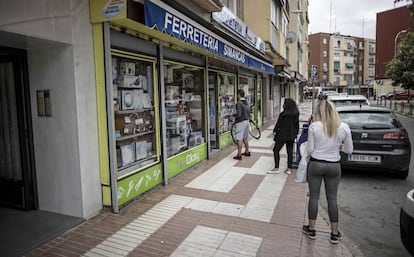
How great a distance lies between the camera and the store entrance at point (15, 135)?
4.23 m

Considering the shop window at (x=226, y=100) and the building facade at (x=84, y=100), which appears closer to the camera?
the building facade at (x=84, y=100)

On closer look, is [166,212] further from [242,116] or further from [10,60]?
[242,116]

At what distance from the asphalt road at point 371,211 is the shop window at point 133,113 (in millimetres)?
3233

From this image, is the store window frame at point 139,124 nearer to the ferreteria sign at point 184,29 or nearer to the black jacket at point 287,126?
the ferreteria sign at point 184,29

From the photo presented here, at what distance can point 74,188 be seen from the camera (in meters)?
4.11

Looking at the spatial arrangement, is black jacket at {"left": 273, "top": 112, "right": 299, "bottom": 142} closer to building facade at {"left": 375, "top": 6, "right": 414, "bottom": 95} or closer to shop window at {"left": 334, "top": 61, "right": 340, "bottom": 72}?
building facade at {"left": 375, "top": 6, "right": 414, "bottom": 95}

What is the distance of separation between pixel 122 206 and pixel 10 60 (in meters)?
2.66

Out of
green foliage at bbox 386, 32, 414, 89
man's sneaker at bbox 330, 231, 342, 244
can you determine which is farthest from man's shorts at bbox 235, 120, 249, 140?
green foliage at bbox 386, 32, 414, 89

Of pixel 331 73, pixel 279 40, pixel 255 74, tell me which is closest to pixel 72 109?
pixel 255 74

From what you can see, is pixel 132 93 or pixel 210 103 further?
pixel 210 103

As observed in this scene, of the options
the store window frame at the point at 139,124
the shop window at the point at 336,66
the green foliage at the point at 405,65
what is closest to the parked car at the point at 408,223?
the store window frame at the point at 139,124

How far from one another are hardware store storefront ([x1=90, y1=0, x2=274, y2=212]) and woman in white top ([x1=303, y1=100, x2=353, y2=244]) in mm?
2438

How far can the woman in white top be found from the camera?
11.4ft

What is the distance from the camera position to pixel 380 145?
6000 millimetres
